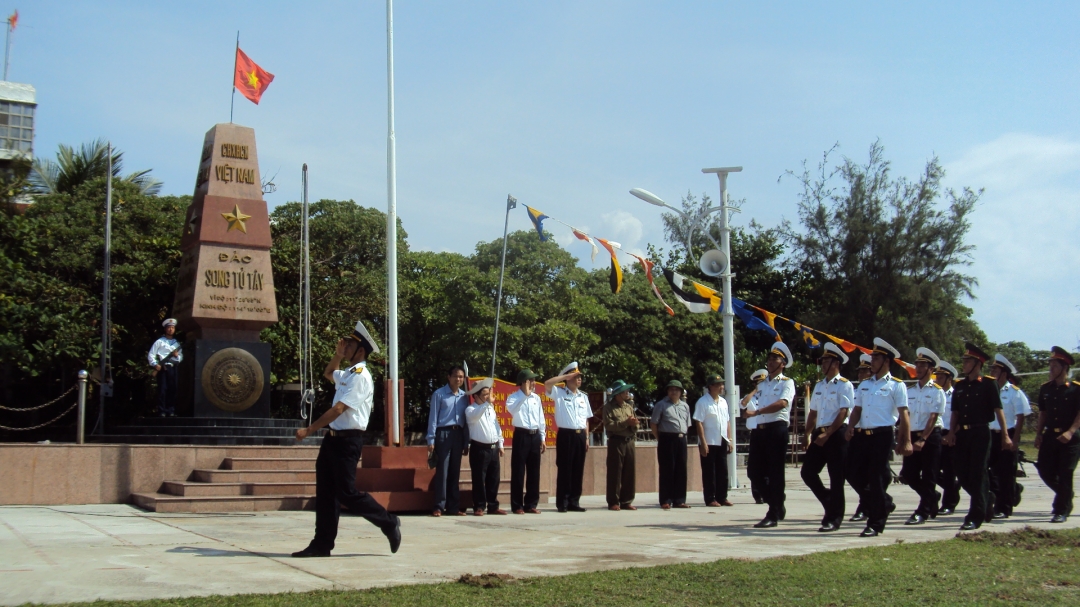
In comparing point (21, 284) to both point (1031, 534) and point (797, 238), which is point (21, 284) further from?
point (797, 238)

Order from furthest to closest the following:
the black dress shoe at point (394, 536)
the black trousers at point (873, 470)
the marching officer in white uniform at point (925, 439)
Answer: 1. the marching officer in white uniform at point (925, 439)
2. the black trousers at point (873, 470)
3. the black dress shoe at point (394, 536)

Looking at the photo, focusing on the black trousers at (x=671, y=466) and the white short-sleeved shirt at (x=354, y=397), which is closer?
the white short-sleeved shirt at (x=354, y=397)

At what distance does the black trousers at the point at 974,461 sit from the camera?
9125 millimetres

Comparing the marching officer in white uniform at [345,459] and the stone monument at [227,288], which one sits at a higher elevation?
the stone monument at [227,288]

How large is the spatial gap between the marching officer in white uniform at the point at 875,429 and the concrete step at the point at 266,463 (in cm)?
676

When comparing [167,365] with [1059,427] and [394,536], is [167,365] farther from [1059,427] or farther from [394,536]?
[1059,427]

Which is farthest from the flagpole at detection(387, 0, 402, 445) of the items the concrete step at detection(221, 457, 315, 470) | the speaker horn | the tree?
the tree

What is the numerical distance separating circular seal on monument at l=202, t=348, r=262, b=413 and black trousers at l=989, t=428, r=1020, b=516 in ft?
33.2

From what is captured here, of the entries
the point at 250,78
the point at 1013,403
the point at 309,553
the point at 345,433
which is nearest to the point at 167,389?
the point at 250,78

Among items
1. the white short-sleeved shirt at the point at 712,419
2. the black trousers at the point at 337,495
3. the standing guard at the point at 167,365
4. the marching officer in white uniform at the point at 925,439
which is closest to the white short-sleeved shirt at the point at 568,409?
the white short-sleeved shirt at the point at 712,419

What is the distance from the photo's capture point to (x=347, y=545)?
7.60m

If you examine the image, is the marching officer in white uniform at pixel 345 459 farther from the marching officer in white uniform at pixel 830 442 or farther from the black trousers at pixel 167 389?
the black trousers at pixel 167 389

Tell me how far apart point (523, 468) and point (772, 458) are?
3079 millimetres

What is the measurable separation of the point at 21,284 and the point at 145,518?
13641 mm
